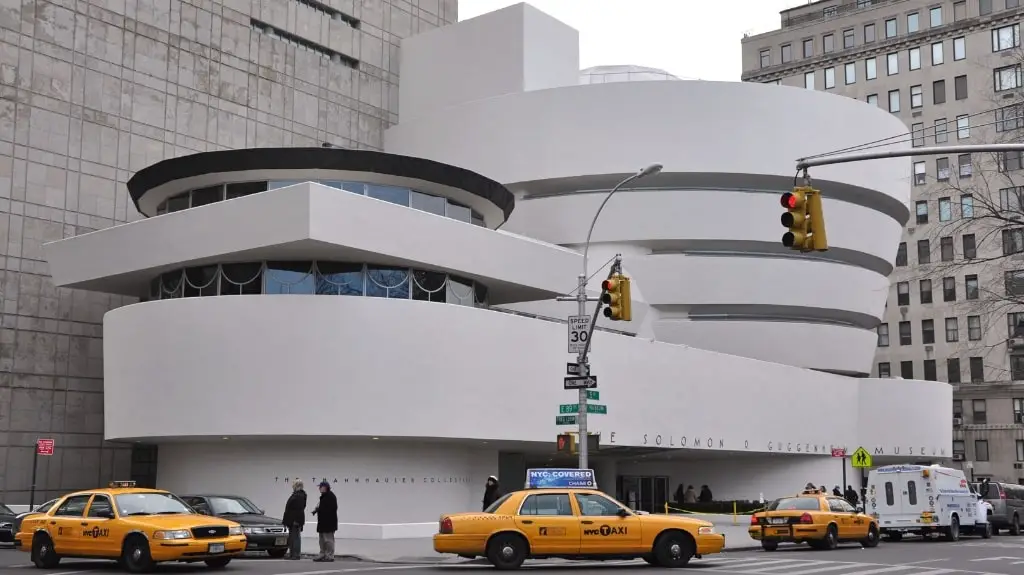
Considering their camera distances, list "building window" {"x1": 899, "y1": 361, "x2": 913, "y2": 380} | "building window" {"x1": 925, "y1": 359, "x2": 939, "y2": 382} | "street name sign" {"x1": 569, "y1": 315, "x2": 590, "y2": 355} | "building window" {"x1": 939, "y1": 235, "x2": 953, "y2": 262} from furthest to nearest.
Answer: "building window" {"x1": 899, "y1": 361, "x2": 913, "y2": 380} → "building window" {"x1": 925, "y1": 359, "x2": 939, "y2": 382} → "building window" {"x1": 939, "y1": 235, "x2": 953, "y2": 262} → "street name sign" {"x1": 569, "y1": 315, "x2": 590, "y2": 355}

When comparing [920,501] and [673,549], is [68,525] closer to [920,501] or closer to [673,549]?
[673,549]

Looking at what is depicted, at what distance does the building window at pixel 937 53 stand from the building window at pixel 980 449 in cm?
2893

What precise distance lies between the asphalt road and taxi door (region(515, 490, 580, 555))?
473 mm

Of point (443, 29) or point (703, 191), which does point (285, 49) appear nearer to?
point (443, 29)

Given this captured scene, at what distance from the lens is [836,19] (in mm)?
99375

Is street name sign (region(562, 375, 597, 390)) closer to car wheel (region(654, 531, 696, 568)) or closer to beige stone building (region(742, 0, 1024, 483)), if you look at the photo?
car wheel (region(654, 531, 696, 568))

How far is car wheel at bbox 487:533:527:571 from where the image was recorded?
843 inches

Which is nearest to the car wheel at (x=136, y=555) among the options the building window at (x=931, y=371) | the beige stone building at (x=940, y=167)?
the beige stone building at (x=940, y=167)

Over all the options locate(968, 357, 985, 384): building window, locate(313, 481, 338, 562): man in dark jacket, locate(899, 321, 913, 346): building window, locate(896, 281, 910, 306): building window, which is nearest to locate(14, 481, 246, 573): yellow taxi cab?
locate(313, 481, 338, 562): man in dark jacket

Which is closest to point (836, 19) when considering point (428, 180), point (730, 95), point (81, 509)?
point (730, 95)

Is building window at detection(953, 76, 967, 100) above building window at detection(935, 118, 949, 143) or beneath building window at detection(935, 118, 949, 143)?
above

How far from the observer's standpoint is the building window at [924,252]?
3600 inches

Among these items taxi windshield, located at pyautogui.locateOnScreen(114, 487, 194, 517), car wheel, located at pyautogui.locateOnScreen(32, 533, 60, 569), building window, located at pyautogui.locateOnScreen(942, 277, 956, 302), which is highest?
building window, located at pyautogui.locateOnScreen(942, 277, 956, 302)

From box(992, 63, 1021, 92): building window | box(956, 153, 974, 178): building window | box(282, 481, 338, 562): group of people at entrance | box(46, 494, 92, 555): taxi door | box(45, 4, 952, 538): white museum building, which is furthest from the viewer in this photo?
box(956, 153, 974, 178): building window
